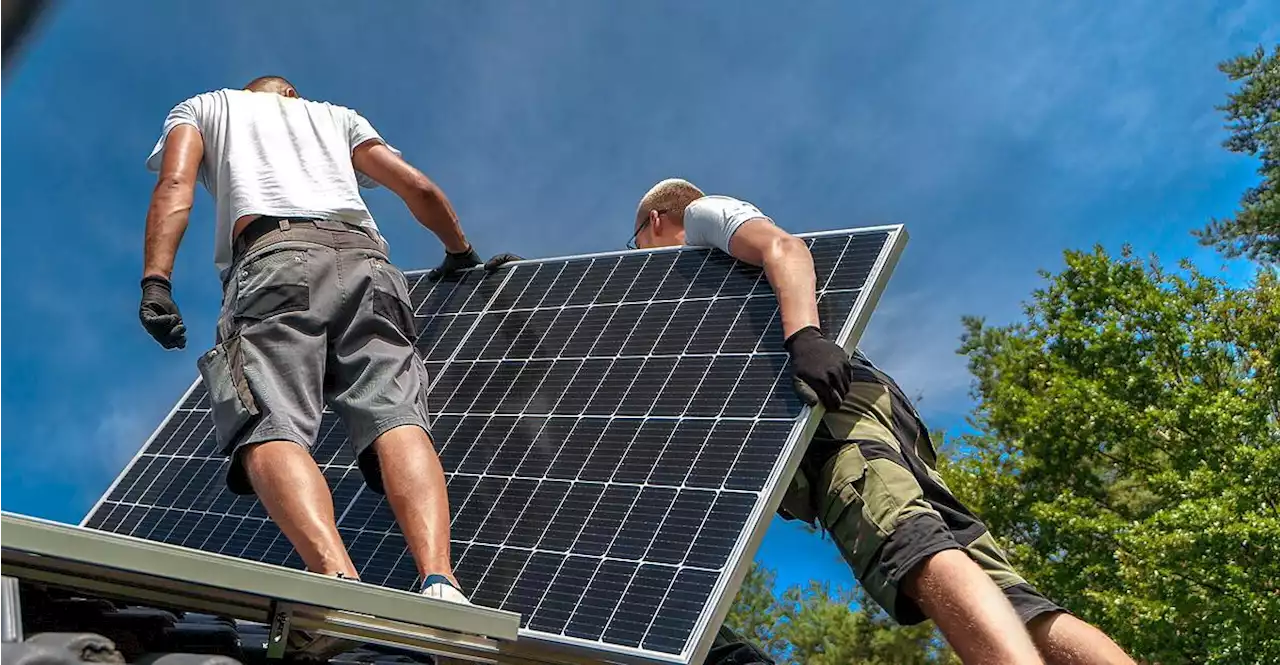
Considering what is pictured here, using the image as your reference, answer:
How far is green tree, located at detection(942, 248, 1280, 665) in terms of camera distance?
25.5 metres

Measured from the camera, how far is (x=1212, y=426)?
1077 inches

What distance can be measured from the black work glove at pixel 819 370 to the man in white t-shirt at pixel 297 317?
1.50m

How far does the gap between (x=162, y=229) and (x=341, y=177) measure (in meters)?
0.90

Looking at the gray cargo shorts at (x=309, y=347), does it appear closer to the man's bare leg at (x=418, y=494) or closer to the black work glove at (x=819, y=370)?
the man's bare leg at (x=418, y=494)

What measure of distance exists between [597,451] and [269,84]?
2.64m

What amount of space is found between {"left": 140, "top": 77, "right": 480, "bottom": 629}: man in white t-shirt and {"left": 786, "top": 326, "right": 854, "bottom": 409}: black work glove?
1.50m

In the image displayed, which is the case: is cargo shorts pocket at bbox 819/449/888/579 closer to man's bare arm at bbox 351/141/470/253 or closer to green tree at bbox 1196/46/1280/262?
man's bare arm at bbox 351/141/470/253

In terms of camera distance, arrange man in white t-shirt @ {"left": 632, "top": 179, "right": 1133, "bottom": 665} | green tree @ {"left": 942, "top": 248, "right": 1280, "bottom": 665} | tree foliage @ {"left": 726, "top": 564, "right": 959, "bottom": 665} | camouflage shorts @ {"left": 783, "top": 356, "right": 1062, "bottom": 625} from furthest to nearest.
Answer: tree foliage @ {"left": 726, "top": 564, "right": 959, "bottom": 665} < green tree @ {"left": 942, "top": 248, "right": 1280, "bottom": 665} < camouflage shorts @ {"left": 783, "top": 356, "right": 1062, "bottom": 625} < man in white t-shirt @ {"left": 632, "top": 179, "right": 1133, "bottom": 665}

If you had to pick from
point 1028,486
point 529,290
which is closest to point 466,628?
point 529,290

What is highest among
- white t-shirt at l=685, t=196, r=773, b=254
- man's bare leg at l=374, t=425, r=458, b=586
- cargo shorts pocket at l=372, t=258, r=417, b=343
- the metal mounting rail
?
white t-shirt at l=685, t=196, r=773, b=254

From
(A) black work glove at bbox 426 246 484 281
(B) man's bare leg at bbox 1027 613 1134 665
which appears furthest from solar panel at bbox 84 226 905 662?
(B) man's bare leg at bbox 1027 613 1134 665

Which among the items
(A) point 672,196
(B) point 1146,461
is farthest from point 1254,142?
(A) point 672,196

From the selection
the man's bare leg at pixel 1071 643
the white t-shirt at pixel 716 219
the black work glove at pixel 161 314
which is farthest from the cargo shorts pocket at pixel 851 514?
the black work glove at pixel 161 314

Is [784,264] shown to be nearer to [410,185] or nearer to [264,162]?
[410,185]
